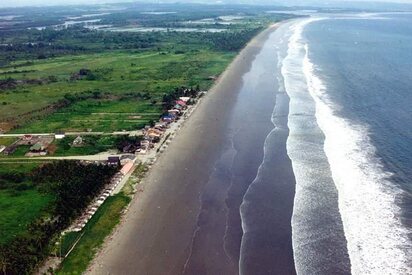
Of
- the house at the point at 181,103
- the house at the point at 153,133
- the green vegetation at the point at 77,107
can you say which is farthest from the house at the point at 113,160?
the house at the point at 181,103

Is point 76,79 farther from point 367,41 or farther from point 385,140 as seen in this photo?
point 367,41

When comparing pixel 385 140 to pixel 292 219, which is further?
pixel 385 140

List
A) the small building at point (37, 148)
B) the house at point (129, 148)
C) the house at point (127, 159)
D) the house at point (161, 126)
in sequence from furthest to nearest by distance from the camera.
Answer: the house at point (161, 126) → the small building at point (37, 148) → the house at point (129, 148) → the house at point (127, 159)

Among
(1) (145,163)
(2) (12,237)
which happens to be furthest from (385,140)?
(2) (12,237)

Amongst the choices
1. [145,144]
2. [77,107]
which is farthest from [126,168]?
[77,107]

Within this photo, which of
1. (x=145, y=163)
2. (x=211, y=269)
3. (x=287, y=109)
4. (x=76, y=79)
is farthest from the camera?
(x=76, y=79)

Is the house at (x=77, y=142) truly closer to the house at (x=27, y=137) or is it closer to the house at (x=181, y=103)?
the house at (x=27, y=137)

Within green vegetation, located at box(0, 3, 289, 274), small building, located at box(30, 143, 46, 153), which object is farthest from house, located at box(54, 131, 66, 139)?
small building, located at box(30, 143, 46, 153)
